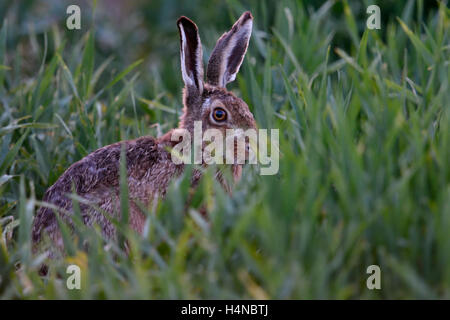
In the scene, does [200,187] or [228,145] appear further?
[228,145]

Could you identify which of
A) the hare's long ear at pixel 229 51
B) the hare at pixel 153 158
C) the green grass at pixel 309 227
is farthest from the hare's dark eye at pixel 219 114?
the green grass at pixel 309 227

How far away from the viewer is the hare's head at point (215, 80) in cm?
475

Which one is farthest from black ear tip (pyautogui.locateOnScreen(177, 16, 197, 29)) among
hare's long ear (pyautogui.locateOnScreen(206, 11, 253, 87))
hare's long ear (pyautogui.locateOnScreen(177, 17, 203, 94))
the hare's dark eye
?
the hare's dark eye

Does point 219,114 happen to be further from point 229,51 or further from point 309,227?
point 309,227

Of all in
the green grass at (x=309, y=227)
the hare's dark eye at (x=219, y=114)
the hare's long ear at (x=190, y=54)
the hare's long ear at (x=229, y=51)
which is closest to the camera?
the green grass at (x=309, y=227)

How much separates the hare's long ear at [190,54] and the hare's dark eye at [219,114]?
0.80 ft

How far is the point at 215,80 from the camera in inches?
202

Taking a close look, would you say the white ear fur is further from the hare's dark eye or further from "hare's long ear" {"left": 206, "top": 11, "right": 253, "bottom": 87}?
the hare's dark eye

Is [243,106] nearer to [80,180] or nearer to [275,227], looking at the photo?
[80,180]

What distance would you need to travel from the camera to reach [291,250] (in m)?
3.16

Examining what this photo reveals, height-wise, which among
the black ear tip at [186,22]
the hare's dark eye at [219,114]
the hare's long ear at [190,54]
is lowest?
the hare's dark eye at [219,114]

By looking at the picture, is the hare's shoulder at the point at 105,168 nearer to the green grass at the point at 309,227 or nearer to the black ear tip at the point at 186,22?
the green grass at the point at 309,227

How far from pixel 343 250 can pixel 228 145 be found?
67.4 inches

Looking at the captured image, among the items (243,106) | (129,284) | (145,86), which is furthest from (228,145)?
(145,86)
